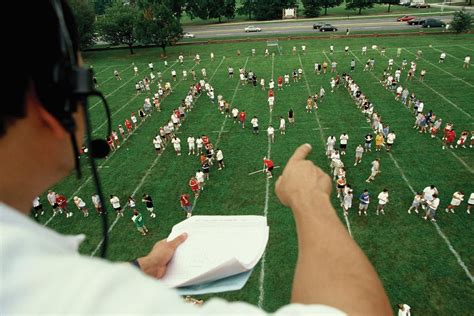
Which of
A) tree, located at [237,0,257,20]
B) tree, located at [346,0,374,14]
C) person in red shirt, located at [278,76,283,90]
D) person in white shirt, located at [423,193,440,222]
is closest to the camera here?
person in white shirt, located at [423,193,440,222]

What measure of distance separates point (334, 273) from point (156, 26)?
4445cm

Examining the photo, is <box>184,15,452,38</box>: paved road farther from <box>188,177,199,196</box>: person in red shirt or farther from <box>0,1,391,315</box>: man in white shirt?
<box>0,1,391,315</box>: man in white shirt

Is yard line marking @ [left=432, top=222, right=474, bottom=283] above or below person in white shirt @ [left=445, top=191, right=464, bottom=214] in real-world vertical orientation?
below

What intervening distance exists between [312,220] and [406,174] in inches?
645

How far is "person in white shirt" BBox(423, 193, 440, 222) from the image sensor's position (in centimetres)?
1264

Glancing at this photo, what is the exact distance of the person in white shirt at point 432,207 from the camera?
12.6 meters

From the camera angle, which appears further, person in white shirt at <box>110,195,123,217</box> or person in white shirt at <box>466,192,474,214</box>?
person in white shirt at <box>110,195,123,217</box>

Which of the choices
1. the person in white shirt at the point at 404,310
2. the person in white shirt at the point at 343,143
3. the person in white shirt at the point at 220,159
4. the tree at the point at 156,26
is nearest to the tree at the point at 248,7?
the tree at the point at 156,26

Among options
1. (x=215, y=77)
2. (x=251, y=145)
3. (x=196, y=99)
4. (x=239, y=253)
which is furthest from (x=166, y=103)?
(x=239, y=253)

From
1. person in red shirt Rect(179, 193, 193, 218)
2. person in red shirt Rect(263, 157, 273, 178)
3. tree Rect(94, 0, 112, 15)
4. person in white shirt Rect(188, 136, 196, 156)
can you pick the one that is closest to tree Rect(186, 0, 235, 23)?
tree Rect(94, 0, 112, 15)

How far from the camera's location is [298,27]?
176 ft

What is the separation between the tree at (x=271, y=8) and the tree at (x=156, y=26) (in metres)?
26.0

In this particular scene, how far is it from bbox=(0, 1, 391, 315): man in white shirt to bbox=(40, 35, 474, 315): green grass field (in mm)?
9529

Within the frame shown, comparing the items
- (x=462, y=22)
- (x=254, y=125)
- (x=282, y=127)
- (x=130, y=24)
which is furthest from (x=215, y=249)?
(x=462, y=22)
